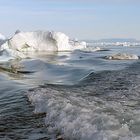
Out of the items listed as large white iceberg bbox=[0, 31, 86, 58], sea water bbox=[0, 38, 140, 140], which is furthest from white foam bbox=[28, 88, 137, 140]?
large white iceberg bbox=[0, 31, 86, 58]

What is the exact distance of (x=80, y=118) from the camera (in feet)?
17.8

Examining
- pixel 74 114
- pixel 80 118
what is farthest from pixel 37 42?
pixel 80 118

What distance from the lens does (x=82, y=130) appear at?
16.1 ft

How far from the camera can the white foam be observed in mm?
4710

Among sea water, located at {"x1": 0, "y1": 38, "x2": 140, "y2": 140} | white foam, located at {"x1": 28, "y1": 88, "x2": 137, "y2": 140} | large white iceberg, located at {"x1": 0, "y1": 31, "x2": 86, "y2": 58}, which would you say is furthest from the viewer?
large white iceberg, located at {"x1": 0, "y1": 31, "x2": 86, "y2": 58}

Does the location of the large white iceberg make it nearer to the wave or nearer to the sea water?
the sea water

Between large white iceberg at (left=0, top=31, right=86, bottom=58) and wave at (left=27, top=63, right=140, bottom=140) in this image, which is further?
large white iceberg at (left=0, top=31, right=86, bottom=58)

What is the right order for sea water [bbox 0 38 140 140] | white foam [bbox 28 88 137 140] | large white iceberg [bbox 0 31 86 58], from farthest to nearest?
large white iceberg [bbox 0 31 86 58], sea water [bbox 0 38 140 140], white foam [bbox 28 88 137 140]

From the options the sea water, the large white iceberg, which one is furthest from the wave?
the large white iceberg

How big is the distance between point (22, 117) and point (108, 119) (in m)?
1.79

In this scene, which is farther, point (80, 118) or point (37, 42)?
Result: point (37, 42)

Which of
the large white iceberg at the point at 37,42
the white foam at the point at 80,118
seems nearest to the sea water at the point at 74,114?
the white foam at the point at 80,118

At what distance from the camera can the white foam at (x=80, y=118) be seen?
15.5 ft

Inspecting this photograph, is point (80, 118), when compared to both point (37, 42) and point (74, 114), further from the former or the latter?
point (37, 42)
